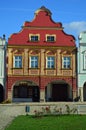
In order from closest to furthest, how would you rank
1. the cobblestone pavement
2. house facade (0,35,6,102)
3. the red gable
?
the cobblestone pavement → house facade (0,35,6,102) → the red gable

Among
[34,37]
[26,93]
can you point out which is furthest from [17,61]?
[26,93]

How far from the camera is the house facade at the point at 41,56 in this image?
50.7 m

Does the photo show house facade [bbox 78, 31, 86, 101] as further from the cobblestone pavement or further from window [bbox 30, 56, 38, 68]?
the cobblestone pavement

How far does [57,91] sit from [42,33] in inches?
319

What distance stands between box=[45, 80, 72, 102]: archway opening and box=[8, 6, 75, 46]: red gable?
18.6 ft

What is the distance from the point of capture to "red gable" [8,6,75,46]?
5094cm

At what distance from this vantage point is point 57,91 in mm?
53125

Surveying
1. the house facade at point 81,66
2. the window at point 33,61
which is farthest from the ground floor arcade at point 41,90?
the window at point 33,61

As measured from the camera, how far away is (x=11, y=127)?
21469 mm

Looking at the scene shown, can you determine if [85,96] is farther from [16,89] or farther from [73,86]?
[16,89]

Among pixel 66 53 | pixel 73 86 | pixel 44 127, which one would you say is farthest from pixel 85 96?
pixel 44 127

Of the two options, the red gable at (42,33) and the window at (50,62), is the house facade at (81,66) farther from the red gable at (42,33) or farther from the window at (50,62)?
the window at (50,62)

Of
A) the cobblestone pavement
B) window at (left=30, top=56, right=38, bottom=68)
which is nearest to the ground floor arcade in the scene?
window at (left=30, top=56, right=38, bottom=68)

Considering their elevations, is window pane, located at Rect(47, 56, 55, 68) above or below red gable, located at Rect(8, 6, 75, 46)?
below
